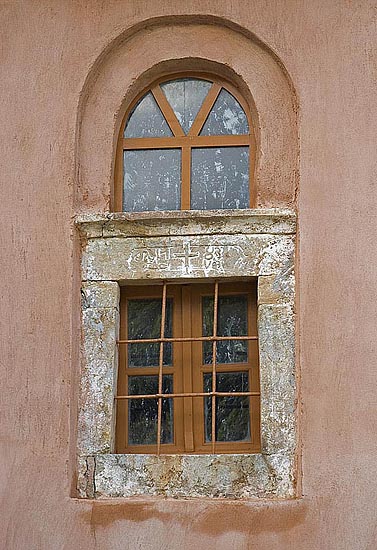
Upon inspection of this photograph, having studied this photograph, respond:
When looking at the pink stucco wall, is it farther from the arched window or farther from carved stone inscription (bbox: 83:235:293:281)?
the arched window

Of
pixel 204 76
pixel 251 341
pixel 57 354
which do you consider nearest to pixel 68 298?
pixel 57 354

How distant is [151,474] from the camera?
5.59 m

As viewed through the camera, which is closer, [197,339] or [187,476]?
[187,476]

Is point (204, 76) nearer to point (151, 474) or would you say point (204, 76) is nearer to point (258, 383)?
point (258, 383)

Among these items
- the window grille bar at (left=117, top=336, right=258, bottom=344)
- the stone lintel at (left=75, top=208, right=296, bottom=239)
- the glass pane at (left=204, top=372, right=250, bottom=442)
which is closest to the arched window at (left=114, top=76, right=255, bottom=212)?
the stone lintel at (left=75, top=208, right=296, bottom=239)

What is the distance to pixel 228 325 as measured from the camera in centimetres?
586

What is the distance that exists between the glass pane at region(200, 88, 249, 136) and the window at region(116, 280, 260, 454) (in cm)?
82

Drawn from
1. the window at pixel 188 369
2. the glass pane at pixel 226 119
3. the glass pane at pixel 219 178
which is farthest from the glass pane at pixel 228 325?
the glass pane at pixel 226 119

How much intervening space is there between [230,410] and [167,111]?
62.5 inches

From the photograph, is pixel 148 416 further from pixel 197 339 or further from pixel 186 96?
pixel 186 96

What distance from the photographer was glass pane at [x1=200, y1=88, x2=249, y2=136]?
6098 millimetres

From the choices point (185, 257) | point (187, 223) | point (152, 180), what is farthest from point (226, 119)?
point (185, 257)

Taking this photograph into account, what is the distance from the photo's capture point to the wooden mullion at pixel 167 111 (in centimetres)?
612

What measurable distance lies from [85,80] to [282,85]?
39.1 inches
